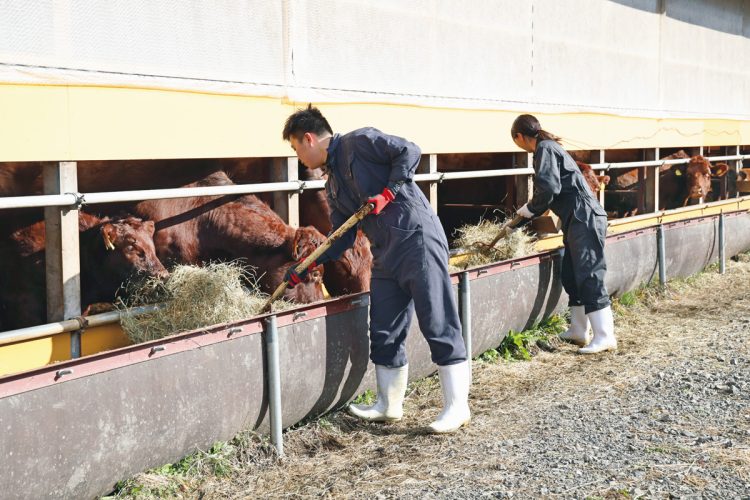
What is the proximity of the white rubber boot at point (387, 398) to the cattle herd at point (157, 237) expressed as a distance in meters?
A: 1.12

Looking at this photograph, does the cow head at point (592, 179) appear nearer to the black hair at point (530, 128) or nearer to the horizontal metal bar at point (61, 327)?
the black hair at point (530, 128)

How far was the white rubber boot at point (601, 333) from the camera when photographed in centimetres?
738

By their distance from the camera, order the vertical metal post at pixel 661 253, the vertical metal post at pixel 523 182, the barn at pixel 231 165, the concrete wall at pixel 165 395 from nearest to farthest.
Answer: the concrete wall at pixel 165 395 < the barn at pixel 231 165 < the vertical metal post at pixel 661 253 < the vertical metal post at pixel 523 182

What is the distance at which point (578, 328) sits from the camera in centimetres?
775

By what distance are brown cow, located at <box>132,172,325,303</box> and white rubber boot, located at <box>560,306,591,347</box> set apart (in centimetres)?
235

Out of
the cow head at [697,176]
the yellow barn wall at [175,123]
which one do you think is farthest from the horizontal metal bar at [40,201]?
the cow head at [697,176]

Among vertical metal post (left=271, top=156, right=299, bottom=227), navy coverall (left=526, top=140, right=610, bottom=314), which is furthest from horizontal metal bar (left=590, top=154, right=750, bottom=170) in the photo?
vertical metal post (left=271, top=156, right=299, bottom=227)

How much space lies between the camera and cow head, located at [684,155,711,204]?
13.9 meters

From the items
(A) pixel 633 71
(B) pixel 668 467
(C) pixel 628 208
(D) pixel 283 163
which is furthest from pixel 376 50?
(C) pixel 628 208

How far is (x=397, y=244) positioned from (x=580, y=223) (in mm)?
2743

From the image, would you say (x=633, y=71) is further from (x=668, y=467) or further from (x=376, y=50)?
(x=668, y=467)

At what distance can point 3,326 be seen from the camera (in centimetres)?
595

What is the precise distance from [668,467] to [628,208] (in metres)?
10.3

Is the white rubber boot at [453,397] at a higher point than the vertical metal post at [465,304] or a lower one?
lower
